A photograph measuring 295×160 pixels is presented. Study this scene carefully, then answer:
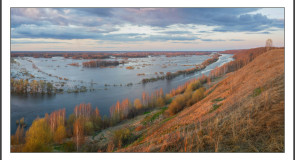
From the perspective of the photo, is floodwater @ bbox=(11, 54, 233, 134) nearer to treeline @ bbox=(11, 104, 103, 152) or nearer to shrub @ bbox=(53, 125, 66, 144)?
treeline @ bbox=(11, 104, 103, 152)

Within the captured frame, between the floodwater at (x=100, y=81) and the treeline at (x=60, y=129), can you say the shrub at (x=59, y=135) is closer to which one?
the treeline at (x=60, y=129)

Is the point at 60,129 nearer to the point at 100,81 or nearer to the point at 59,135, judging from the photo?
the point at 59,135

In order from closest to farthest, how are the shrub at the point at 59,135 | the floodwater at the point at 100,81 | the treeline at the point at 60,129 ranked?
1. the treeline at the point at 60,129
2. the shrub at the point at 59,135
3. the floodwater at the point at 100,81

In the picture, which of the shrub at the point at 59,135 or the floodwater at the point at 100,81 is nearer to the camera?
the shrub at the point at 59,135

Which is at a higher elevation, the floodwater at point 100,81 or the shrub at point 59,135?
the floodwater at point 100,81

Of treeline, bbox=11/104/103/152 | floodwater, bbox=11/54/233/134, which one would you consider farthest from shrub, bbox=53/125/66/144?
floodwater, bbox=11/54/233/134

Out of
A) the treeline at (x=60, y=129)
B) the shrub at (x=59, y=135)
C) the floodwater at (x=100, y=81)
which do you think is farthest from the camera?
the floodwater at (x=100, y=81)

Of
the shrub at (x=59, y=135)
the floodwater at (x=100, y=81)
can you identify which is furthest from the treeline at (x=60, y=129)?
the floodwater at (x=100, y=81)

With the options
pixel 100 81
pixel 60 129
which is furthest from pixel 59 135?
pixel 100 81

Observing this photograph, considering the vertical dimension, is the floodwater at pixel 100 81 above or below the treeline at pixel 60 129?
above
